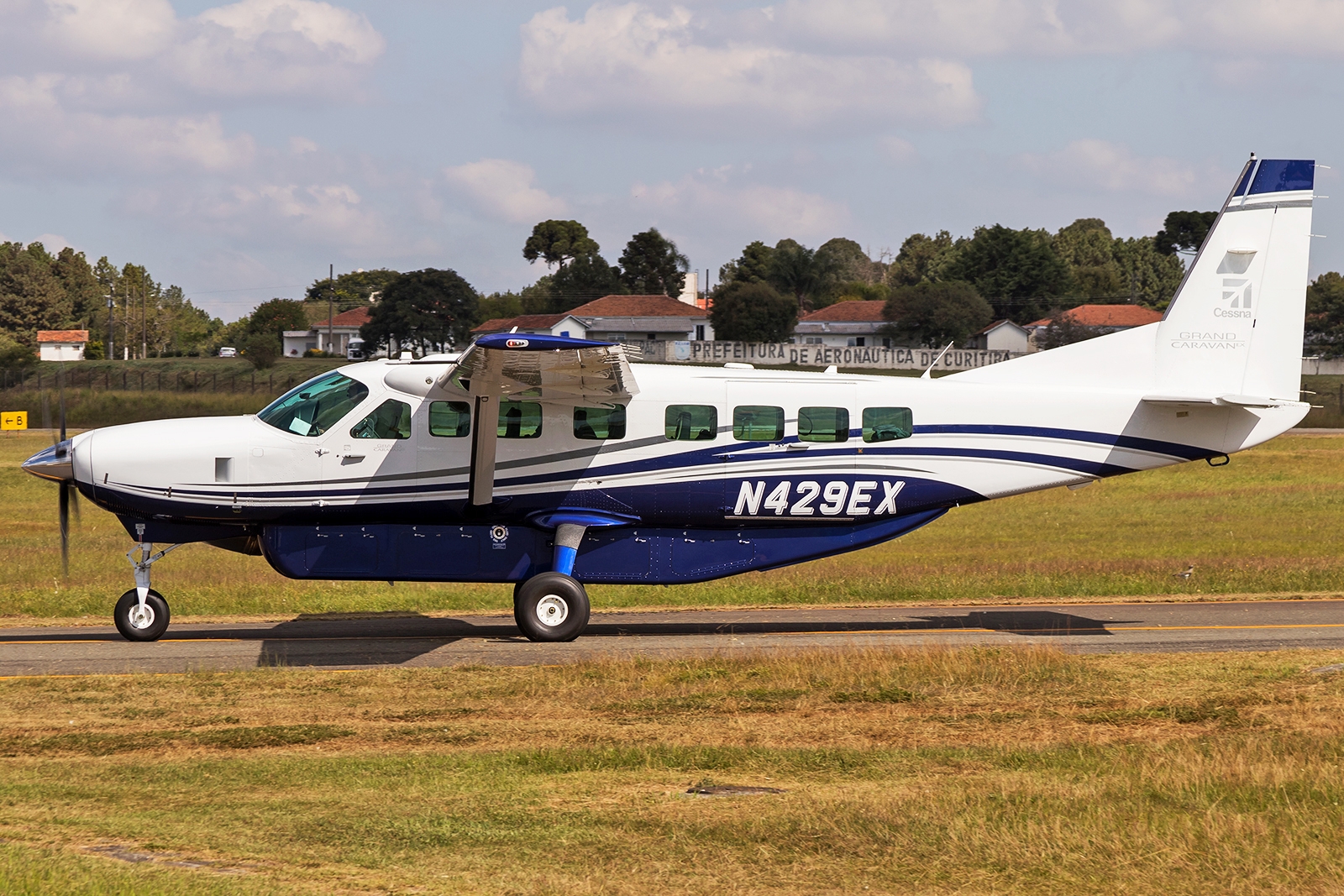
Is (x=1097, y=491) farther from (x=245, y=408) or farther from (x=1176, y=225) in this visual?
(x=1176, y=225)

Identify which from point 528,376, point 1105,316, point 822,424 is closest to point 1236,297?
point 822,424

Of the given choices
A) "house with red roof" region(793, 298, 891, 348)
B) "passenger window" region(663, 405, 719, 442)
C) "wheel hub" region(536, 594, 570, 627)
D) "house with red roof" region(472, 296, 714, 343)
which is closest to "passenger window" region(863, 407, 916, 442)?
"passenger window" region(663, 405, 719, 442)

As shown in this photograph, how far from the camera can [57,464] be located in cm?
1509

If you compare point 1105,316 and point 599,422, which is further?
point 1105,316

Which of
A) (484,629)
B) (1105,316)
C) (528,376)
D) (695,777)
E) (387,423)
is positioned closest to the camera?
(695,777)

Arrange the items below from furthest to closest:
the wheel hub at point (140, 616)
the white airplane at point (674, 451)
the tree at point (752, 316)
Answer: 1. the tree at point (752, 316)
2. the wheel hub at point (140, 616)
3. the white airplane at point (674, 451)

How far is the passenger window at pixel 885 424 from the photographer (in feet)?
51.7

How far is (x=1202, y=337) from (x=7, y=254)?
150132 mm

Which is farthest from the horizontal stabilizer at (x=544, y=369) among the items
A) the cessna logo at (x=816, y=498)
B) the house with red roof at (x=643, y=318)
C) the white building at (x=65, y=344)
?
the white building at (x=65, y=344)

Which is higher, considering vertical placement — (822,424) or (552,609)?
(822,424)

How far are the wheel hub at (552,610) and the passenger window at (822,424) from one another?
11.4 ft

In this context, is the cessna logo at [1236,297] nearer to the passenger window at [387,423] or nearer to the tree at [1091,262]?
the passenger window at [387,423]

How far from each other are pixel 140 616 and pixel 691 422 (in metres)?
6.97

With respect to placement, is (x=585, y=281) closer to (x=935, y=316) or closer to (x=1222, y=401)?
(x=935, y=316)
